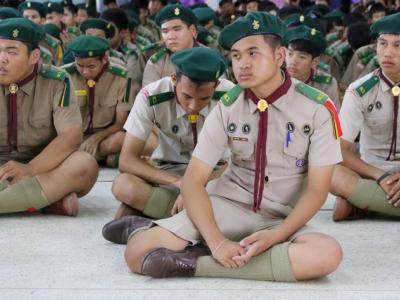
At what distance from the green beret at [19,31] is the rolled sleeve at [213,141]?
1.31 m

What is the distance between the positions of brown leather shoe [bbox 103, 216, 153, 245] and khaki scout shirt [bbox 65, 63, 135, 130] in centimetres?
214

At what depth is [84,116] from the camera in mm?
6105

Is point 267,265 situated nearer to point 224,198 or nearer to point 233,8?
point 224,198

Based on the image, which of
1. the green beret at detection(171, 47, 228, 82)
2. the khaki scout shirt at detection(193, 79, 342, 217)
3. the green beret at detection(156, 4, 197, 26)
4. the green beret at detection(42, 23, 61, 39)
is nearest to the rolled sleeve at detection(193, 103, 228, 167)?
the khaki scout shirt at detection(193, 79, 342, 217)

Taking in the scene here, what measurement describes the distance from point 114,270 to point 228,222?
480mm

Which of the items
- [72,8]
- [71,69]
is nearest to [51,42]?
[71,69]

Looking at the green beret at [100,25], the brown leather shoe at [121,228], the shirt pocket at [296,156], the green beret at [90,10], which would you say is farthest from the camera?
the green beret at [90,10]

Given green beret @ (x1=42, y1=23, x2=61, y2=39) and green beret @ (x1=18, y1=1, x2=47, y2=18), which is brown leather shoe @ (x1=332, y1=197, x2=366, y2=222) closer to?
green beret @ (x1=42, y1=23, x2=61, y2=39)

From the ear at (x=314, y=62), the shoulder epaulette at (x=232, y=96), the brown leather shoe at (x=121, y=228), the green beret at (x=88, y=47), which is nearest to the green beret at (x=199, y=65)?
the shoulder epaulette at (x=232, y=96)

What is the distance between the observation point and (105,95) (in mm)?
6074

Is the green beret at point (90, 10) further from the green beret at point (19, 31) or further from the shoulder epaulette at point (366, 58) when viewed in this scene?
the green beret at point (19, 31)

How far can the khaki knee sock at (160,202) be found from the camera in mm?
4371

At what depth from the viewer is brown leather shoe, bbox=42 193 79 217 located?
4.58 m

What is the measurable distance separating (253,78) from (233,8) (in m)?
9.38
